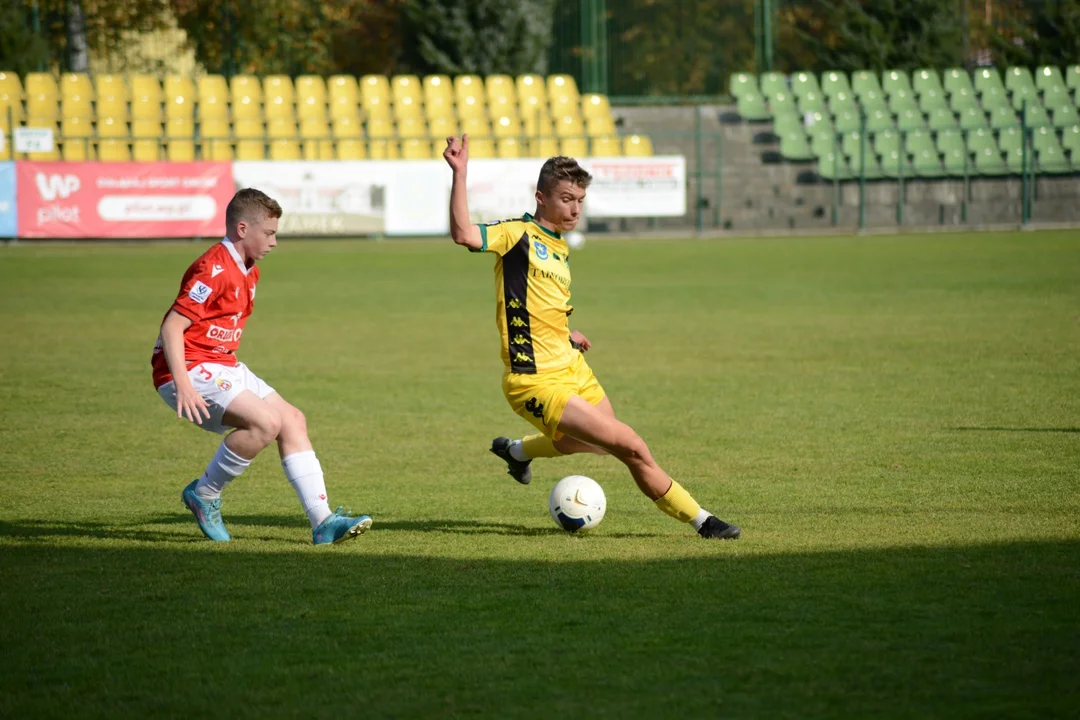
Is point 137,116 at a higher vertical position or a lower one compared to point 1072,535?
higher

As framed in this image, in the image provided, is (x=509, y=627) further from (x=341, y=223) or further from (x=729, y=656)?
(x=341, y=223)

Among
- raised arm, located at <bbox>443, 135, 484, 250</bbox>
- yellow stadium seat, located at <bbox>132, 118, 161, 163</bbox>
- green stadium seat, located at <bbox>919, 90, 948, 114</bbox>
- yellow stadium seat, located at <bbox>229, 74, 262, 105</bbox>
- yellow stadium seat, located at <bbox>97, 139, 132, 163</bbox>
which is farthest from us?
green stadium seat, located at <bbox>919, 90, 948, 114</bbox>

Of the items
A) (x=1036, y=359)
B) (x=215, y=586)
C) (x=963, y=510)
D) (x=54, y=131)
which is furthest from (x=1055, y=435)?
(x=54, y=131)

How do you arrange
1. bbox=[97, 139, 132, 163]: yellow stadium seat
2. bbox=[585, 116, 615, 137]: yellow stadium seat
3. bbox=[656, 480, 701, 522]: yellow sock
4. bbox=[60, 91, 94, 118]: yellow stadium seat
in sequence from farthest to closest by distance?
bbox=[585, 116, 615, 137]: yellow stadium seat → bbox=[60, 91, 94, 118]: yellow stadium seat → bbox=[97, 139, 132, 163]: yellow stadium seat → bbox=[656, 480, 701, 522]: yellow sock

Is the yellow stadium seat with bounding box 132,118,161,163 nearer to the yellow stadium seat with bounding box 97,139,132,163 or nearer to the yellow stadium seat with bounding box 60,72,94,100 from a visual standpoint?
the yellow stadium seat with bounding box 97,139,132,163

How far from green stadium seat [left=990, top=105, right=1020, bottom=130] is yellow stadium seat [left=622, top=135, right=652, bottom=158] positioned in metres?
8.22

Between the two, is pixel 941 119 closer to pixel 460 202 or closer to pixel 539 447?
pixel 539 447

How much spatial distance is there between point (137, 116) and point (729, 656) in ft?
82.9

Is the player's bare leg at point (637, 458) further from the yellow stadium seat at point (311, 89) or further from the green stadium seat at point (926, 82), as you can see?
the green stadium seat at point (926, 82)

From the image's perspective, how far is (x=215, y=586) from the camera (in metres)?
5.12

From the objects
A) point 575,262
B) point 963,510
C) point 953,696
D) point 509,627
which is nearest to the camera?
point 953,696

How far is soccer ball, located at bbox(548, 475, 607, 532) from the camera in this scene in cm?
598

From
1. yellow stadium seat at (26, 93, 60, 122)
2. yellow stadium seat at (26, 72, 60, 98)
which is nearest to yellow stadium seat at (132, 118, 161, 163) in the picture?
yellow stadium seat at (26, 93, 60, 122)

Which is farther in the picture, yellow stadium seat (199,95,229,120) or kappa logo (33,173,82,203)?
yellow stadium seat (199,95,229,120)
